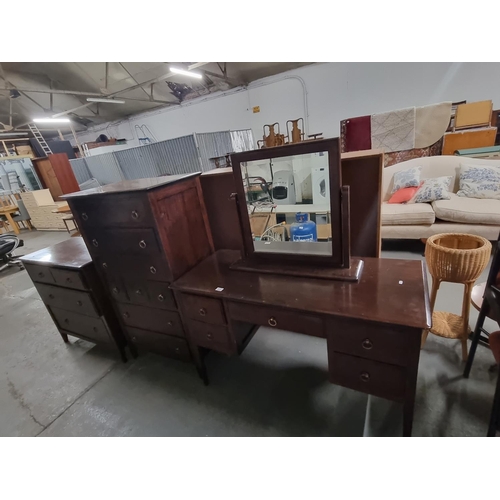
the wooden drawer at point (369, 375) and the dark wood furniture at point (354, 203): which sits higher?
the dark wood furniture at point (354, 203)

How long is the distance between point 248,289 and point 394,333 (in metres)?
0.60

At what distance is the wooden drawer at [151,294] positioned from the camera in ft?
4.60

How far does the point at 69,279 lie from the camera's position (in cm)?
165

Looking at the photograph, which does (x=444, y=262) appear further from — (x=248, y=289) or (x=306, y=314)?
(x=248, y=289)

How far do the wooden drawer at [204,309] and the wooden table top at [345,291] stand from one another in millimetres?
57

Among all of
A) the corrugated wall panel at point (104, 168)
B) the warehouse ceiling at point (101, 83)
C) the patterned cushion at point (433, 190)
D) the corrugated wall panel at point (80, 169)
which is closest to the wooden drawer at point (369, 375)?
the patterned cushion at point (433, 190)

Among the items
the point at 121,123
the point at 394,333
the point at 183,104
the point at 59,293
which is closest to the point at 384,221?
the point at 394,333

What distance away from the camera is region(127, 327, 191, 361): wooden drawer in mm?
1542

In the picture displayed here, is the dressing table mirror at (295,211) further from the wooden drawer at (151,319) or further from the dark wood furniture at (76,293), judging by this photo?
the dark wood furniture at (76,293)

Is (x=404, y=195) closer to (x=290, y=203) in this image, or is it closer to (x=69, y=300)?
(x=290, y=203)

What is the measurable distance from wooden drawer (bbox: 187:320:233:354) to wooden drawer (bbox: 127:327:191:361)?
165 mm

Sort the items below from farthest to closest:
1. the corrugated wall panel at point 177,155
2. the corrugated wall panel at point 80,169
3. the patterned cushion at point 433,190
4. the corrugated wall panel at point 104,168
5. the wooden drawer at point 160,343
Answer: the corrugated wall panel at point 80,169
the corrugated wall panel at point 104,168
the corrugated wall panel at point 177,155
the patterned cushion at point 433,190
the wooden drawer at point 160,343

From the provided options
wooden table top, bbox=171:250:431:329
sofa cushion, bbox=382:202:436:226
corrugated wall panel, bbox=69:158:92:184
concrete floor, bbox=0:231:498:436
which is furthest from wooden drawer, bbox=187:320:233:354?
corrugated wall panel, bbox=69:158:92:184

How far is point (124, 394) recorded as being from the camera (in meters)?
1.59
